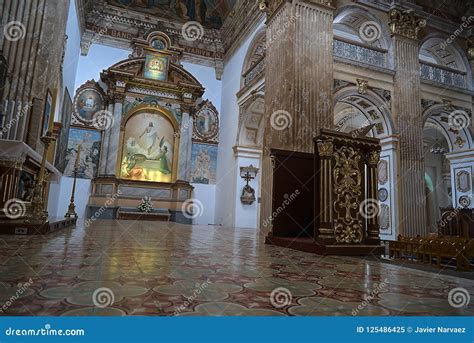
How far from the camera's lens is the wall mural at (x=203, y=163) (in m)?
13.1

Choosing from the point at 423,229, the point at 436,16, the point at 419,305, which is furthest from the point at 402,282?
the point at 436,16

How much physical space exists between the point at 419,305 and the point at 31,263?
2.14m

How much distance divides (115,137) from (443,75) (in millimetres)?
10982

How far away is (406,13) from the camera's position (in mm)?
8773

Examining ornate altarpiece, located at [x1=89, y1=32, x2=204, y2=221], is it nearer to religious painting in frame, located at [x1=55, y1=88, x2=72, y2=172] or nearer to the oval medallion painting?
the oval medallion painting

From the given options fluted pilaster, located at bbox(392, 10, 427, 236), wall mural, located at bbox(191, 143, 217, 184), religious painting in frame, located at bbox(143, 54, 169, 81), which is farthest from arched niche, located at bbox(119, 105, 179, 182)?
fluted pilaster, located at bbox(392, 10, 427, 236)

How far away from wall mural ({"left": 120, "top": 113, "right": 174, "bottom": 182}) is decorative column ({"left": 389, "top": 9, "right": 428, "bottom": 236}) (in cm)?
814

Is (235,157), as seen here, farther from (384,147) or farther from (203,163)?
(384,147)

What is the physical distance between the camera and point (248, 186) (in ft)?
36.4

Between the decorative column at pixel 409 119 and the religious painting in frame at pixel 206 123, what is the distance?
7.16m

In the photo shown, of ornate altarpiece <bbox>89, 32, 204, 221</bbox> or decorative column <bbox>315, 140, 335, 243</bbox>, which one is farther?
ornate altarpiece <bbox>89, 32, 204, 221</bbox>

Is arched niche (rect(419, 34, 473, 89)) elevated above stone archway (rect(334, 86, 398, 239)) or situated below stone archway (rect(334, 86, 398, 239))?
above

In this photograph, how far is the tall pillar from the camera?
685cm

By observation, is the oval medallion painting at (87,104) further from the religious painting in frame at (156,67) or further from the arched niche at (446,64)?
the arched niche at (446,64)
